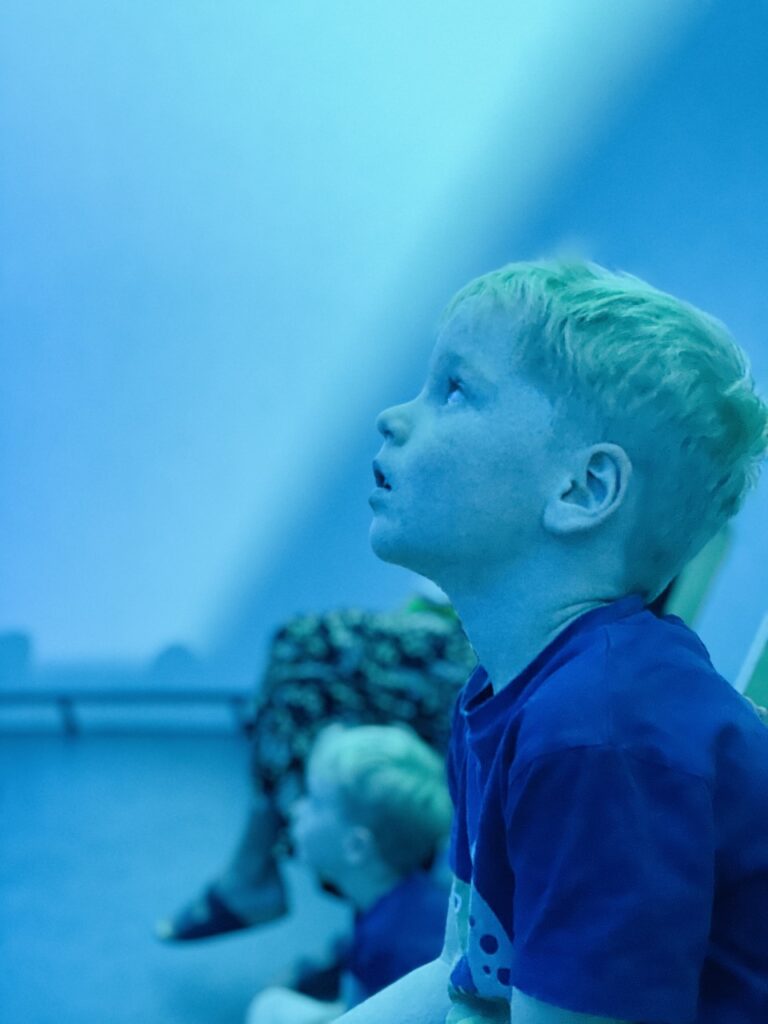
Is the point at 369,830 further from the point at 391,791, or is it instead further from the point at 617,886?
the point at 617,886

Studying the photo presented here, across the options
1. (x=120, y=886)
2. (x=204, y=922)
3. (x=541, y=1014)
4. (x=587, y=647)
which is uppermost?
(x=587, y=647)

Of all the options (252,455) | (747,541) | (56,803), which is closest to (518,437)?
(747,541)

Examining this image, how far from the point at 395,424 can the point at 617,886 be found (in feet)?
0.85

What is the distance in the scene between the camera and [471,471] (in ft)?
1.88

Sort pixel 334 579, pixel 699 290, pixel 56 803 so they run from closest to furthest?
pixel 699 290, pixel 56 803, pixel 334 579

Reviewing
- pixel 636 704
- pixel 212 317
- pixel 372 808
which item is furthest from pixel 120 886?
pixel 636 704

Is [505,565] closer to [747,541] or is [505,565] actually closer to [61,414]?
[747,541]

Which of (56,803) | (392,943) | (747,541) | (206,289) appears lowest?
(56,803)

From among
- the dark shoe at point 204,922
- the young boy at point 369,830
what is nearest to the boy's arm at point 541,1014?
the young boy at point 369,830

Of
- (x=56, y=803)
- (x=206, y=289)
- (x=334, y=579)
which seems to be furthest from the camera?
(x=334, y=579)

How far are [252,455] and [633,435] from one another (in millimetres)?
2270

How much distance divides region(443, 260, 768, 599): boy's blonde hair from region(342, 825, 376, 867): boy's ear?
889 mm

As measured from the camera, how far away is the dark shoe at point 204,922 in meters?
1.79

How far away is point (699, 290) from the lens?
1.28 metres
